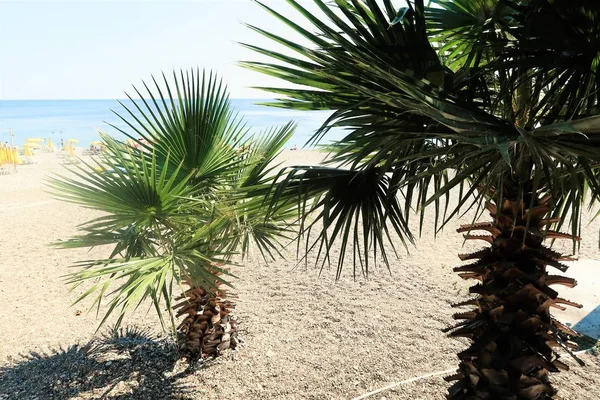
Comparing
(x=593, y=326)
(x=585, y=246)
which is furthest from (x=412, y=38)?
(x=585, y=246)

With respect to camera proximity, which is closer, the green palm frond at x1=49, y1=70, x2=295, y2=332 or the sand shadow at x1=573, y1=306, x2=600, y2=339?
the green palm frond at x1=49, y1=70, x2=295, y2=332

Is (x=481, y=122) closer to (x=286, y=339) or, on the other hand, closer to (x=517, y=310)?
(x=517, y=310)

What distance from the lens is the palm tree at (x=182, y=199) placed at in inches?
93.6

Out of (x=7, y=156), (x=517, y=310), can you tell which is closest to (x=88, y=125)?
(x=7, y=156)

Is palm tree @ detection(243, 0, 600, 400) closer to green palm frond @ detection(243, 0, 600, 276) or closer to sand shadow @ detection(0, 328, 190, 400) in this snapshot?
green palm frond @ detection(243, 0, 600, 276)

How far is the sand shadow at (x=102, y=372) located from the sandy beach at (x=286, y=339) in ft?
0.04

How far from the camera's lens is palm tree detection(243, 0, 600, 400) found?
5.10 ft

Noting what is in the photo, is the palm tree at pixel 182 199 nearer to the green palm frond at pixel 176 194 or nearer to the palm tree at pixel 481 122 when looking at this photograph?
the green palm frond at pixel 176 194

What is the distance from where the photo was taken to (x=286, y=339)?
12.6ft

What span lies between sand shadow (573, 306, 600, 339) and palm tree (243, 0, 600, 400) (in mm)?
2146

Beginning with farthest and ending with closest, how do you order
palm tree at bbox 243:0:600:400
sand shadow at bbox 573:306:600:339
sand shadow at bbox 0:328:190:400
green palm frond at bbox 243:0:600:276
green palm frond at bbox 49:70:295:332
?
1. sand shadow at bbox 573:306:600:339
2. sand shadow at bbox 0:328:190:400
3. green palm frond at bbox 49:70:295:332
4. palm tree at bbox 243:0:600:400
5. green palm frond at bbox 243:0:600:276

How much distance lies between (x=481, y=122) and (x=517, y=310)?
0.99 m

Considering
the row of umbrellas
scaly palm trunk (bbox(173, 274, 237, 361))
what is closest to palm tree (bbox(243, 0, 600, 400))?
scaly palm trunk (bbox(173, 274, 237, 361))

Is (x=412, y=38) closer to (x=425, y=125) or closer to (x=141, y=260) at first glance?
(x=425, y=125)
